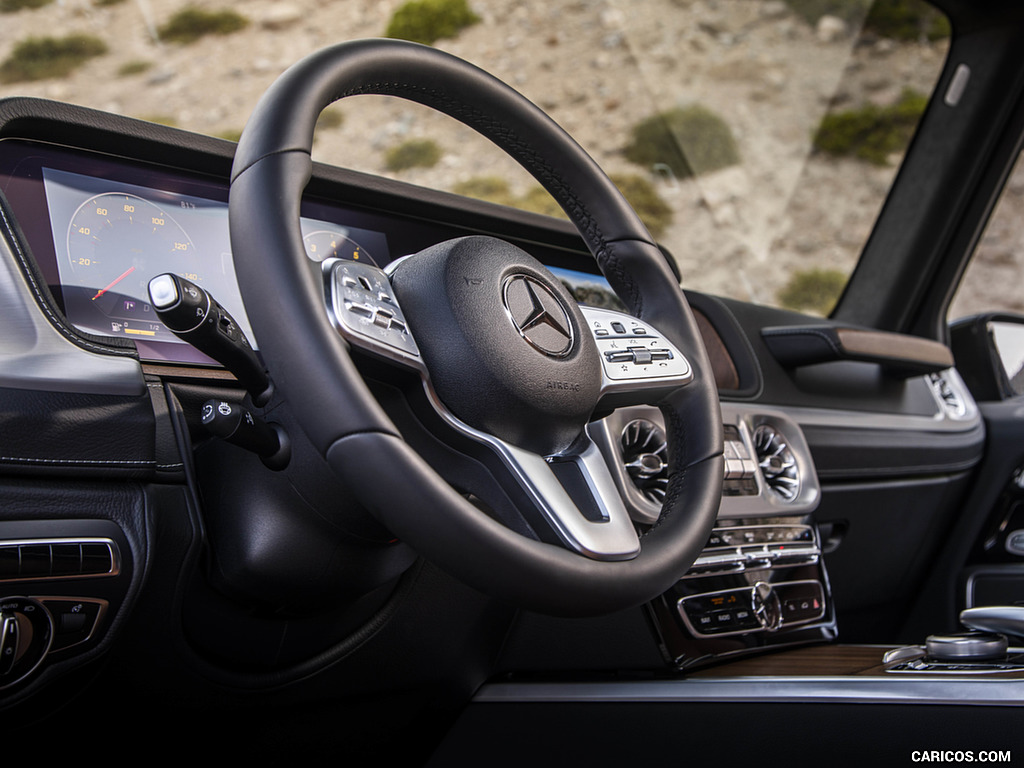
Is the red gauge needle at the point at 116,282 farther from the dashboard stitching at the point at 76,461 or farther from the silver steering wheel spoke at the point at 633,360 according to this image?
the silver steering wheel spoke at the point at 633,360

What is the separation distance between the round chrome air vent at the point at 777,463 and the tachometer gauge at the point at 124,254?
963 millimetres

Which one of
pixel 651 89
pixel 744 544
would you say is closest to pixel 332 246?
pixel 744 544

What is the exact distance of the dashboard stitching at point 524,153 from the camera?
2.36ft

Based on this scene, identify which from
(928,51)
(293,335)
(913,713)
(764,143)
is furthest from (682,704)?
(764,143)

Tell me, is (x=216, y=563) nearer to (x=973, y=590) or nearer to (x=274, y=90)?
(x=274, y=90)

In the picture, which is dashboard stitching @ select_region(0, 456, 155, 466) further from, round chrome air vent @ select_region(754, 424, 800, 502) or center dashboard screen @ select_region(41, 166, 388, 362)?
round chrome air vent @ select_region(754, 424, 800, 502)

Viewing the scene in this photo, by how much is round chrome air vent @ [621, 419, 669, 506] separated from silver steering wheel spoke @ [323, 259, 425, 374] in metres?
0.57

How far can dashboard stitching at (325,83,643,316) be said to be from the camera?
72 cm

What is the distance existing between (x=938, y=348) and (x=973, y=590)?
58 cm

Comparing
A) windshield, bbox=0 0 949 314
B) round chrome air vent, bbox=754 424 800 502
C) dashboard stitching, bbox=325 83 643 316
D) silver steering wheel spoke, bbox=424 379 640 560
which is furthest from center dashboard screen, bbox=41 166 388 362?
round chrome air vent, bbox=754 424 800 502

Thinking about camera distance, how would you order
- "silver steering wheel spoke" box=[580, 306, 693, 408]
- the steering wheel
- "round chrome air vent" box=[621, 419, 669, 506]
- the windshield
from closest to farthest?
the steering wheel < "silver steering wheel spoke" box=[580, 306, 693, 408] < "round chrome air vent" box=[621, 419, 669, 506] < the windshield

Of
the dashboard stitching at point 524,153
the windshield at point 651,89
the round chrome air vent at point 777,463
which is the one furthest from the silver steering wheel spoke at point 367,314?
the windshield at point 651,89

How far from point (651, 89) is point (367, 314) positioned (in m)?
5.74

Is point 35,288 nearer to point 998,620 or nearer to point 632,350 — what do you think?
point 632,350
